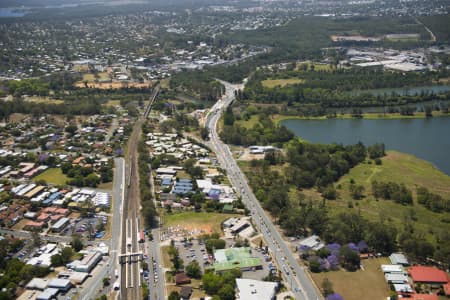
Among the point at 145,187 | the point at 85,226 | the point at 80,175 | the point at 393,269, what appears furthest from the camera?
the point at 80,175

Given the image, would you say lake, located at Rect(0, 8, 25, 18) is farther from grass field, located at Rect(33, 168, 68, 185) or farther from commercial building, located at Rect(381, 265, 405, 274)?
commercial building, located at Rect(381, 265, 405, 274)

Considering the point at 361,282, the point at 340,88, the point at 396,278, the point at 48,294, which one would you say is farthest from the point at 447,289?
the point at 340,88

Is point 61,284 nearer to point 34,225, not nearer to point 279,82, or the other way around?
point 34,225

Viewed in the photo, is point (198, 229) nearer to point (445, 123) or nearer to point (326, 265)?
point (326, 265)

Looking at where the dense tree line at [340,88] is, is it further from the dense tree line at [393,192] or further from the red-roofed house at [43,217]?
the red-roofed house at [43,217]

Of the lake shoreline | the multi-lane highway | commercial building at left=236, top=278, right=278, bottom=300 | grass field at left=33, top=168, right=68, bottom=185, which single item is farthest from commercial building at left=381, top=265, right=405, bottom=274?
the lake shoreline

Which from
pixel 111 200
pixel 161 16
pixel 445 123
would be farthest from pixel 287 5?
pixel 111 200

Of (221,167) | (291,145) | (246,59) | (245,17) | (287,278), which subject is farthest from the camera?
(245,17)
